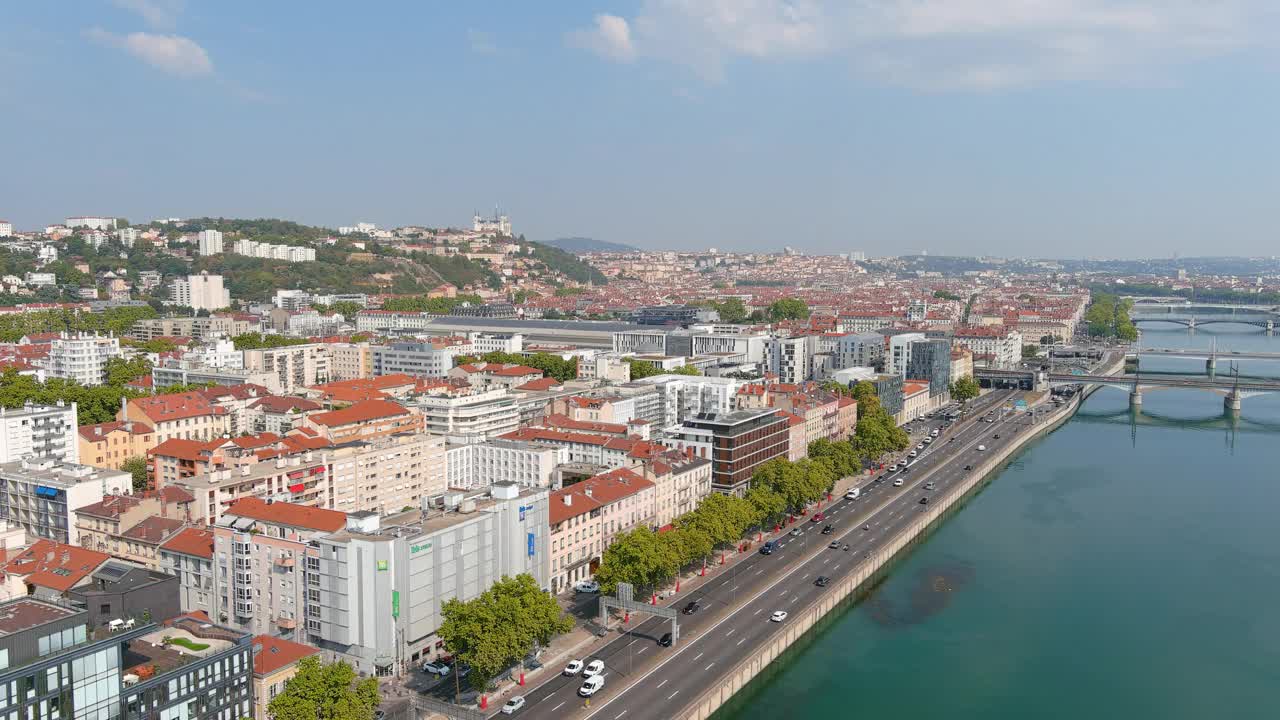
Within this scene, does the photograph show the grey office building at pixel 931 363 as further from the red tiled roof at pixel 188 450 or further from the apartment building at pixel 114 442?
the apartment building at pixel 114 442

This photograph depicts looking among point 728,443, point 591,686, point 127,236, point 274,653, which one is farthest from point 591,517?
point 127,236

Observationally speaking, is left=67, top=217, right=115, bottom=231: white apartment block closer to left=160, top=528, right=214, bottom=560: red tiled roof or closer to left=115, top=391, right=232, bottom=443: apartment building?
left=115, top=391, right=232, bottom=443: apartment building

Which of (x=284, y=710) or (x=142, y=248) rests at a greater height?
(x=142, y=248)

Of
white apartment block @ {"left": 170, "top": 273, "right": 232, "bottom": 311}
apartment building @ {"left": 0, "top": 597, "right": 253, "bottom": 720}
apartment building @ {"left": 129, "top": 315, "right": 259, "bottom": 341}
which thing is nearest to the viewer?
apartment building @ {"left": 0, "top": 597, "right": 253, "bottom": 720}

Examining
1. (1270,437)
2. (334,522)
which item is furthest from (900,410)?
(334,522)

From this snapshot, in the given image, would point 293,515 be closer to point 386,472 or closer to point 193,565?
point 193,565

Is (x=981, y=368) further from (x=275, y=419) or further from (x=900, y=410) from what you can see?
(x=275, y=419)

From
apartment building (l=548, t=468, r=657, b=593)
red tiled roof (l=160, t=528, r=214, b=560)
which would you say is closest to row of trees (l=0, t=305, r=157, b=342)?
red tiled roof (l=160, t=528, r=214, b=560)
